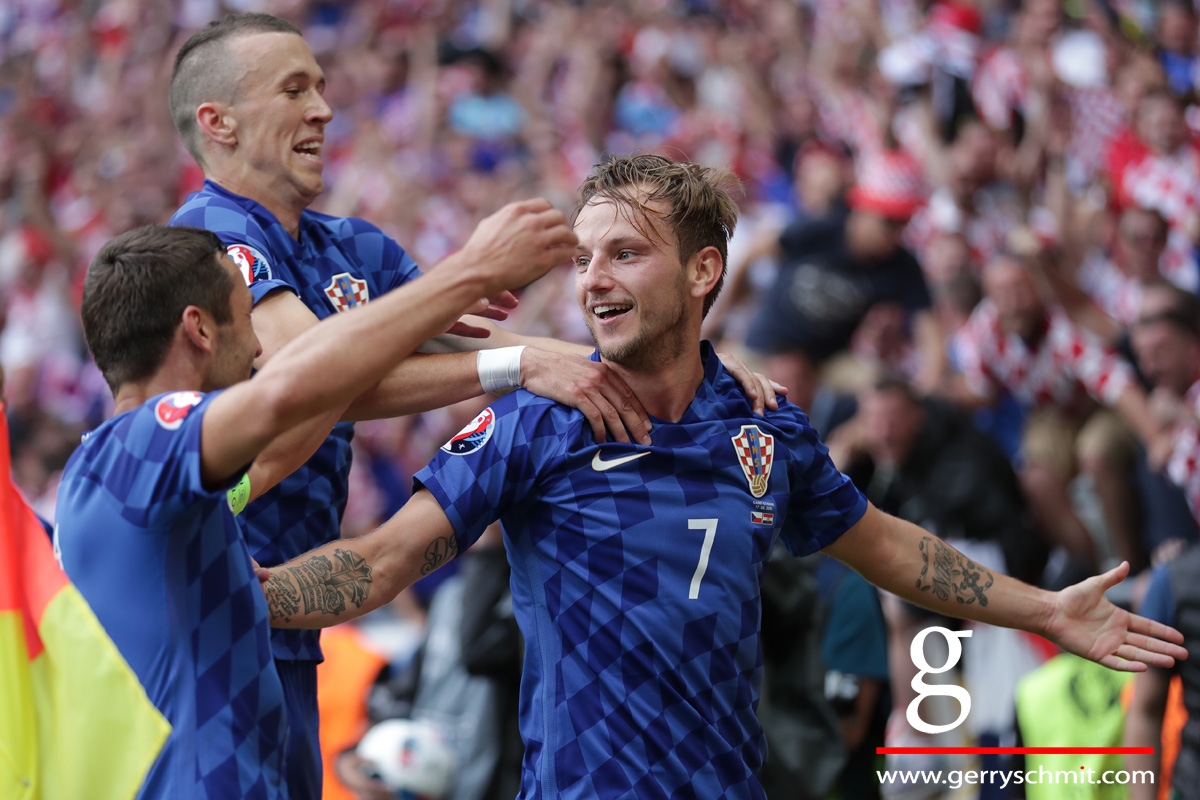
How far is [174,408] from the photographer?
2.45m

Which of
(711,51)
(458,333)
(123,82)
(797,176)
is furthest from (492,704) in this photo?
(123,82)

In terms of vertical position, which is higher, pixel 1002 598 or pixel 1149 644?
pixel 1002 598

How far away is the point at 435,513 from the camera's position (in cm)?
299

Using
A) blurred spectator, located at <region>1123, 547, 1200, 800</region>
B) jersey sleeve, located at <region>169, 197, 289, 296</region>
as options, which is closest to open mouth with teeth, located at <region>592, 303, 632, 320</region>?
jersey sleeve, located at <region>169, 197, 289, 296</region>

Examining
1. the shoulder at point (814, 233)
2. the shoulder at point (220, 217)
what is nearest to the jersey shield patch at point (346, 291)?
the shoulder at point (220, 217)

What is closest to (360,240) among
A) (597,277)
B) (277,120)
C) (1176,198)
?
(277,120)

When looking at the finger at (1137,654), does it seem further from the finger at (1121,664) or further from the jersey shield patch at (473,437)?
the jersey shield patch at (473,437)

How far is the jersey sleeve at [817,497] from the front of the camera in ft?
11.2

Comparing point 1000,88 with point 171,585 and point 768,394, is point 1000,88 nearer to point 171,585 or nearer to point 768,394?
point 768,394

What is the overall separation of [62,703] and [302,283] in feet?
4.80

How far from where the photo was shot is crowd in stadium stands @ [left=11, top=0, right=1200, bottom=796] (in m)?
6.89

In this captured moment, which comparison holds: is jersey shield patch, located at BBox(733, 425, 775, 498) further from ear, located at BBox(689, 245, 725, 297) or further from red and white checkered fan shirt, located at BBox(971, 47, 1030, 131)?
red and white checkered fan shirt, located at BBox(971, 47, 1030, 131)

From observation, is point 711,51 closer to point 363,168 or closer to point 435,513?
point 363,168

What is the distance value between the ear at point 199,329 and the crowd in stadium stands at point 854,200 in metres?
2.06
